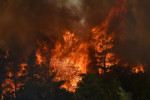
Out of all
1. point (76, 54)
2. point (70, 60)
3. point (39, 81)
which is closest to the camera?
point (39, 81)

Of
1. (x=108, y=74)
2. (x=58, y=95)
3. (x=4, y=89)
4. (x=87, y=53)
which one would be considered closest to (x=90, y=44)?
(x=87, y=53)

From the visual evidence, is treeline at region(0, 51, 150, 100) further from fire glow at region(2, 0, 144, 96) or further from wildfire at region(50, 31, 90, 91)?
wildfire at region(50, 31, 90, 91)

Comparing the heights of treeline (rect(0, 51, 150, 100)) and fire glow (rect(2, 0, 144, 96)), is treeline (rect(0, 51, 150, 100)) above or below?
below

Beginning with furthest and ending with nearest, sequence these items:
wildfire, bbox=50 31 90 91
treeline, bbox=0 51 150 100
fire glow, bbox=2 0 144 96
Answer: fire glow, bbox=2 0 144 96
wildfire, bbox=50 31 90 91
treeline, bbox=0 51 150 100

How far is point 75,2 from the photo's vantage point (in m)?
27.1

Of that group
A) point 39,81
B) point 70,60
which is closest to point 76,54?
point 70,60

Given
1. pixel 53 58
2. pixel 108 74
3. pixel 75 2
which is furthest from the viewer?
pixel 75 2

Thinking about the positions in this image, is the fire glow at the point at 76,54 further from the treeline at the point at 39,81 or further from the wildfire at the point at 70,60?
the treeline at the point at 39,81

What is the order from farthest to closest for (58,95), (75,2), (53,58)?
(75,2), (53,58), (58,95)

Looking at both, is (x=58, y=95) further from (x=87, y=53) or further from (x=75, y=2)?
(x=75, y=2)

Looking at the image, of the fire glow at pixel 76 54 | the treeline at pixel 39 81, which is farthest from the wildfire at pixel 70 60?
the treeline at pixel 39 81

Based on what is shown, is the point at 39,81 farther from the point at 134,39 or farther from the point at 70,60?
the point at 134,39

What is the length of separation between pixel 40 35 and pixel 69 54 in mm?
5676

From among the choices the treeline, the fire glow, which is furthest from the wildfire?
the treeline
